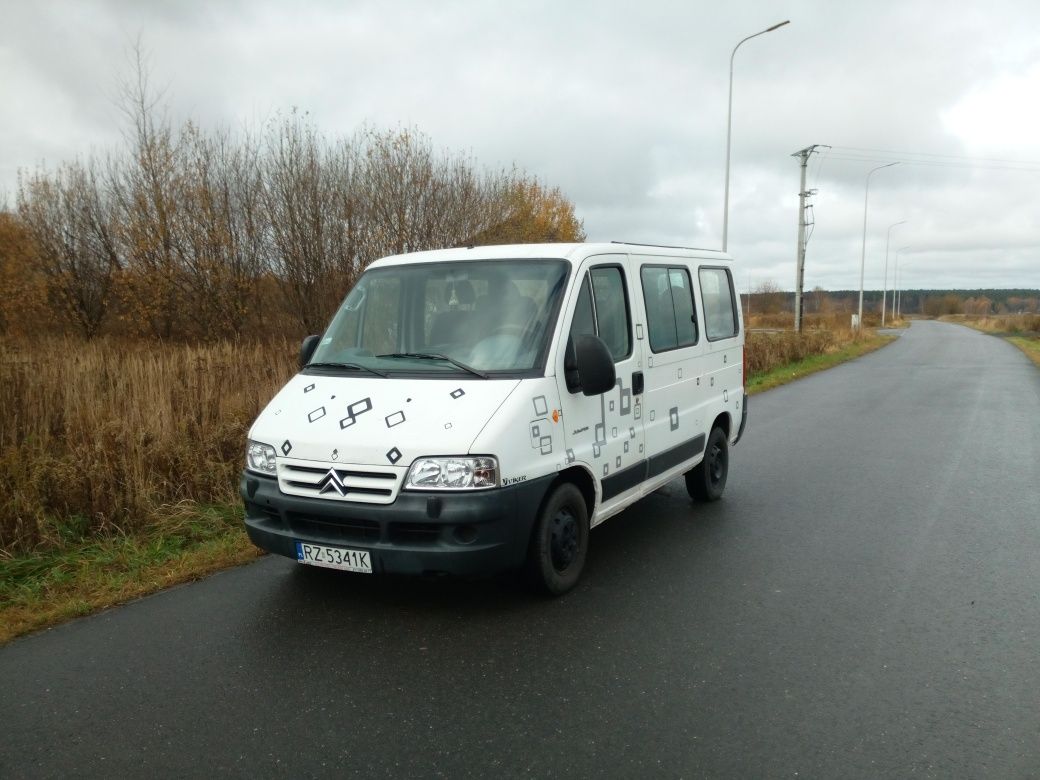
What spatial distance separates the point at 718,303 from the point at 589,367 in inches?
115

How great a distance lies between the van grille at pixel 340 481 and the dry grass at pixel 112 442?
2.31 meters

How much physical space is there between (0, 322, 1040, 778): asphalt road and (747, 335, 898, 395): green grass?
11.1 metres

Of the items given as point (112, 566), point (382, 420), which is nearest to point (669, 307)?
point (382, 420)

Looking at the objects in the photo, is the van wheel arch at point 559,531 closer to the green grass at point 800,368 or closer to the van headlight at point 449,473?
the van headlight at point 449,473

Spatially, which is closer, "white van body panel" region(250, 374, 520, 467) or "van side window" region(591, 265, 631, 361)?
"white van body panel" region(250, 374, 520, 467)

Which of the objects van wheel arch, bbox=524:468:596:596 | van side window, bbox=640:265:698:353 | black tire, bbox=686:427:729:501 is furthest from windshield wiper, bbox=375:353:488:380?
black tire, bbox=686:427:729:501

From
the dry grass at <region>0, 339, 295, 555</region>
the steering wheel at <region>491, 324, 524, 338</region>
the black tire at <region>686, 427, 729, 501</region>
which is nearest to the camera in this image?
the steering wheel at <region>491, 324, 524, 338</region>

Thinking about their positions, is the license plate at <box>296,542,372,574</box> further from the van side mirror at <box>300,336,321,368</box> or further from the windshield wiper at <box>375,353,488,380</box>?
the van side mirror at <box>300,336,321,368</box>

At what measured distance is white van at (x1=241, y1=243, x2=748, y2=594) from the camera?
4.10 m

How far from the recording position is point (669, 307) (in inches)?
237

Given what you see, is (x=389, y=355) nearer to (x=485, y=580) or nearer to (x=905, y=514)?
(x=485, y=580)

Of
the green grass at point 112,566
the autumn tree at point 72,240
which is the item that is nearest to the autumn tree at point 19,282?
the autumn tree at point 72,240

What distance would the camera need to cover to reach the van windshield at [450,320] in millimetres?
4664

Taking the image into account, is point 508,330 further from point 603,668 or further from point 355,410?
point 603,668
